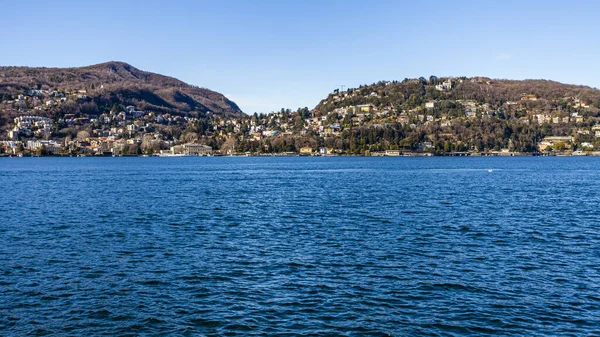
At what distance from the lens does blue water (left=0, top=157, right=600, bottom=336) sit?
1353 cm

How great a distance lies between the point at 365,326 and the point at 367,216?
1976cm

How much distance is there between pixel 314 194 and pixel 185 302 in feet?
109

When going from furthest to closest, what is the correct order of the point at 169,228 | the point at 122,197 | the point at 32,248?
the point at 122,197, the point at 169,228, the point at 32,248

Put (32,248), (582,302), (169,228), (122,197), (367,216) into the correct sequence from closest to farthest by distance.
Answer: (582,302), (32,248), (169,228), (367,216), (122,197)

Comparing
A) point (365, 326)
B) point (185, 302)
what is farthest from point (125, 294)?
point (365, 326)

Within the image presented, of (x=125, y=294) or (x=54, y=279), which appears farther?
(x=54, y=279)

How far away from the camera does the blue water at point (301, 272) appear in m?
13.5

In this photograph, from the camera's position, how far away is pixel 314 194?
4800cm

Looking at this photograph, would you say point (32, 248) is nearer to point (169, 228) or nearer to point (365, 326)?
point (169, 228)

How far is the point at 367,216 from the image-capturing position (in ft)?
107


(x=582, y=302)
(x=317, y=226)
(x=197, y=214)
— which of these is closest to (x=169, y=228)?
(x=197, y=214)

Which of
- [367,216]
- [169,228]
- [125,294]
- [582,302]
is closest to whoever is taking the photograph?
[582,302]

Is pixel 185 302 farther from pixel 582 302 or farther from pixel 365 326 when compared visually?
pixel 582 302

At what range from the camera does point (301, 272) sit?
59.8 ft
